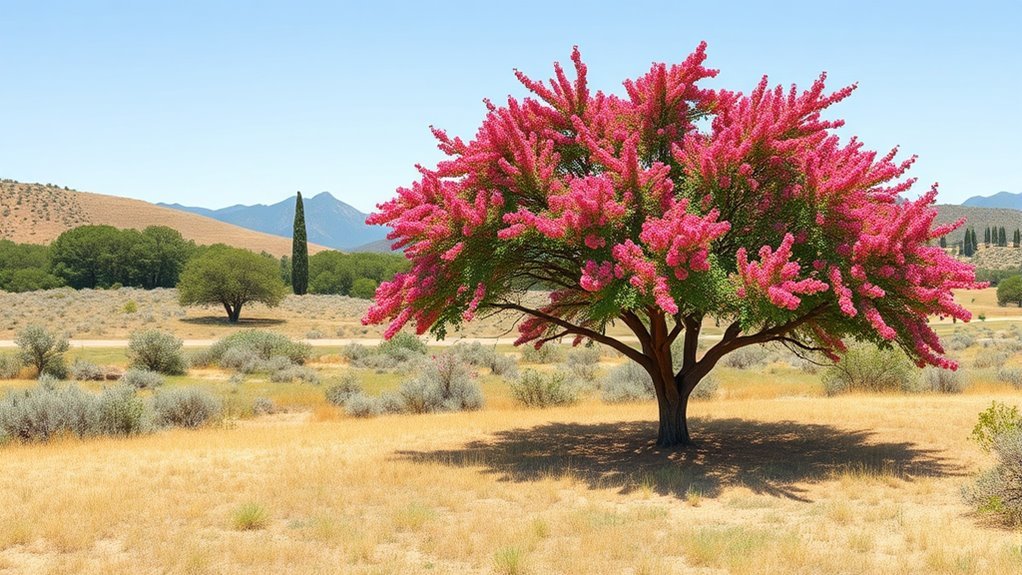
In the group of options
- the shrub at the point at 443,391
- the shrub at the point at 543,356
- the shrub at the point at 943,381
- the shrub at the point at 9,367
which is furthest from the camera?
the shrub at the point at 543,356

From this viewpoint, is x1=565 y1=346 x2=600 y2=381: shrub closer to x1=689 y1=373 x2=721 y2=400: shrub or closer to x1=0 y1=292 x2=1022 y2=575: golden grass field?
x1=689 y1=373 x2=721 y2=400: shrub

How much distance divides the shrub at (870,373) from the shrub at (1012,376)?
3.55 m

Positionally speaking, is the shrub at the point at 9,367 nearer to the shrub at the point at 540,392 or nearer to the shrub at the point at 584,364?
the shrub at the point at 540,392

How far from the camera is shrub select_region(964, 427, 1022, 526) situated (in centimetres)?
988

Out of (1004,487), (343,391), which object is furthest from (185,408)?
(1004,487)

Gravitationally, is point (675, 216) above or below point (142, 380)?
above

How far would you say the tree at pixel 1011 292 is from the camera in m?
102

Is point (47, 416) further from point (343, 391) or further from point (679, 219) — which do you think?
point (679, 219)

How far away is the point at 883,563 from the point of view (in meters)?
8.47

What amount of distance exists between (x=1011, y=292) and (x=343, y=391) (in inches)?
4129

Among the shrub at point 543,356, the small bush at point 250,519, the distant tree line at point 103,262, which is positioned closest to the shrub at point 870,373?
the shrub at point 543,356

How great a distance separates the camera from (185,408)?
20.5m

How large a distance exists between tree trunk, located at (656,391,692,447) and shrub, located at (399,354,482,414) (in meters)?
8.81

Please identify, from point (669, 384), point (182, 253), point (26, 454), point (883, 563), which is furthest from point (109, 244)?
point (883, 563)
